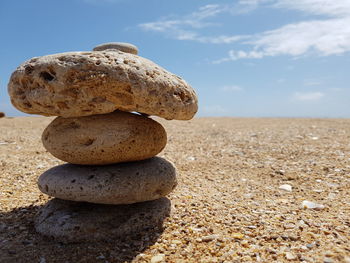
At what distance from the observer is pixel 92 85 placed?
326 centimetres

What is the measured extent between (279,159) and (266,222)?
14.0 feet

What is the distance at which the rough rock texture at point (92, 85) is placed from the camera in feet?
10.7

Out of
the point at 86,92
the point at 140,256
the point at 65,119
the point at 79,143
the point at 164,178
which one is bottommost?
the point at 140,256

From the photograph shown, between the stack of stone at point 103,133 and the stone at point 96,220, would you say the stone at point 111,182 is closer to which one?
the stack of stone at point 103,133

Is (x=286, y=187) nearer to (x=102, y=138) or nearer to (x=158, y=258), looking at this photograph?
(x=158, y=258)

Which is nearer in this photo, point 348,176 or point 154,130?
point 154,130

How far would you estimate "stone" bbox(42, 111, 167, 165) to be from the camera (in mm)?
3707

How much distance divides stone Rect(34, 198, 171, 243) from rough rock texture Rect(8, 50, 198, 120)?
1.33m

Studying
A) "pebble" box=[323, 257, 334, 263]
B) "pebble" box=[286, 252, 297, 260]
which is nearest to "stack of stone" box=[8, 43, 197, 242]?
"pebble" box=[286, 252, 297, 260]

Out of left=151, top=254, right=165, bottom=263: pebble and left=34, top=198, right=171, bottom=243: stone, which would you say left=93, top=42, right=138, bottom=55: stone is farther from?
left=151, top=254, right=165, bottom=263: pebble

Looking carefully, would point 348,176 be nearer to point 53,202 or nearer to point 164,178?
point 164,178

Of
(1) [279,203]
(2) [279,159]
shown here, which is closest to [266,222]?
(1) [279,203]

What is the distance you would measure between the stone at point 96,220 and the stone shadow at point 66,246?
3 centimetres

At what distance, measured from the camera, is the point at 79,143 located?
380cm
